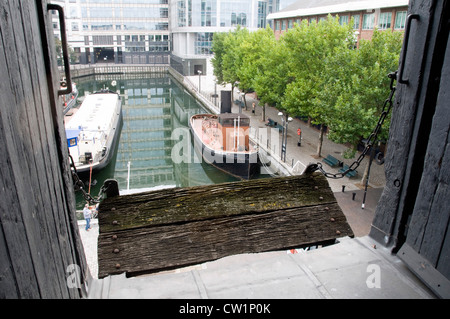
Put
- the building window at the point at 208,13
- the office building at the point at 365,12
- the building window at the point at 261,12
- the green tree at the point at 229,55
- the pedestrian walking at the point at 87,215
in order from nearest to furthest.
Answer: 1. the pedestrian walking at the point at 87,215
2. the office building at the point at 365,12
3. the green tree at the point at 229,55
4. the building window at the point at 208,13
5. the building window at the point at 261,12

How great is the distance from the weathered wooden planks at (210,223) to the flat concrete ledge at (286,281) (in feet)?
0.52

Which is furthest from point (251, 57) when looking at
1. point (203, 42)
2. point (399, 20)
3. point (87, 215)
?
point (203, 42)

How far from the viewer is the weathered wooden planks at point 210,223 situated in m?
2.66

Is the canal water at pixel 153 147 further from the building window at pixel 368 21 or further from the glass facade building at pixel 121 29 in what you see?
the glass facade building at pixel 121 29

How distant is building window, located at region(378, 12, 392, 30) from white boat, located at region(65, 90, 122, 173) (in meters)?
21.0

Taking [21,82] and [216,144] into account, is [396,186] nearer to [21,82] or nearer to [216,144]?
[21,82]

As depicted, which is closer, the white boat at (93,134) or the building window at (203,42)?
the white boat at (93,134)

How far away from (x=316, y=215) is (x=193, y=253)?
43.1 inches

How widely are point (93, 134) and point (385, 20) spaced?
21911 mm

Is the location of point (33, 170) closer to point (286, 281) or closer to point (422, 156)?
point (286, 281)

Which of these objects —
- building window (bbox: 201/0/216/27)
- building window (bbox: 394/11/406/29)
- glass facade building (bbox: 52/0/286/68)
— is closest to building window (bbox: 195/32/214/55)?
building window (bbox: 201/0/216/27)

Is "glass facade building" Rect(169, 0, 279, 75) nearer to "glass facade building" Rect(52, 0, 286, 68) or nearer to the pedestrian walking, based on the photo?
Answer: "glass facade building" Rect(52, 0, 286, 68)

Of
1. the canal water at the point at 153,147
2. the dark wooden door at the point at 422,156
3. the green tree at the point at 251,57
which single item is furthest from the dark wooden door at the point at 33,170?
the green tree at the point at 251,57
